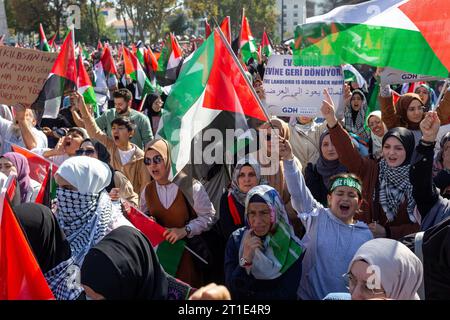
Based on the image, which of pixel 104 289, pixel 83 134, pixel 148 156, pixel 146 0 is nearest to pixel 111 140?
pixel 83 134

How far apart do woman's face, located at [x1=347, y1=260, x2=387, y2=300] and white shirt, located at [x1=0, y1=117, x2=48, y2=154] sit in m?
3.74

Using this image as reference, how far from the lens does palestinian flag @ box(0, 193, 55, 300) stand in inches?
96.0

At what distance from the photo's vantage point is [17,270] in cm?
246

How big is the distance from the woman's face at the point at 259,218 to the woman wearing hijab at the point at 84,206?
62 centimetres

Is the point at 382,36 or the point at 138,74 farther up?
the point at 382,36

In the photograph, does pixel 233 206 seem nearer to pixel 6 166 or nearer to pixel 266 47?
pixel 6 166

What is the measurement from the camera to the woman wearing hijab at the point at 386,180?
3865 millimetres

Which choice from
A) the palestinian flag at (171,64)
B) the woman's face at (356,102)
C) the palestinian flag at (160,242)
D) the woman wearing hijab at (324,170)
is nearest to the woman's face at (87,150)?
the palestinian flag at (160,242)

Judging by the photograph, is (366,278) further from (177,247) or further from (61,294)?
(177,247)

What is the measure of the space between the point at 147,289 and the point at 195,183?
1522 mm

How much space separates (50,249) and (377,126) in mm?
3681

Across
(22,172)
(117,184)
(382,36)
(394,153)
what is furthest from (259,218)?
(22,172)

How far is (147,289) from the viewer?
8.74ft

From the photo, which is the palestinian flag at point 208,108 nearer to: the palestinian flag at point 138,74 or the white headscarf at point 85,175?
the white headscarf at point 85,175
